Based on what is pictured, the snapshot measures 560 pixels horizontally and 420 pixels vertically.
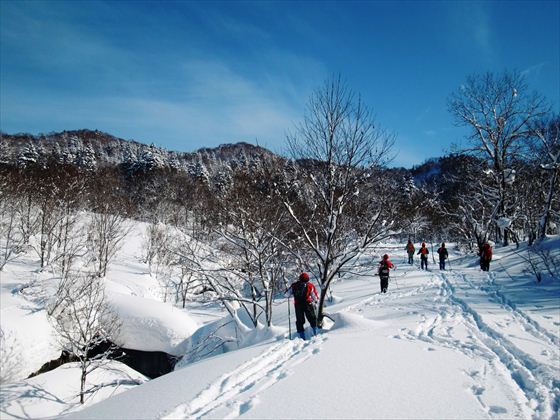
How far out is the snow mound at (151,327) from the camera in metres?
18.0

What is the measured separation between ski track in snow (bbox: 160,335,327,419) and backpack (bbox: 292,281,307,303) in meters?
1.42

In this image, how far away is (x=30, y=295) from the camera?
1867cm

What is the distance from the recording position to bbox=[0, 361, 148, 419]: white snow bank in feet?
38.2

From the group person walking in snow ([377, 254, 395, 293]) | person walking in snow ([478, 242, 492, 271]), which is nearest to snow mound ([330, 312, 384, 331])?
person walking in snow ([377, 254, 395, 293])

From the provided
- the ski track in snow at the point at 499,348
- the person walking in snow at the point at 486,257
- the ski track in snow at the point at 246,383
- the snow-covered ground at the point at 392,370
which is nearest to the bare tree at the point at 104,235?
the snow-covered ground at the point at 392,370

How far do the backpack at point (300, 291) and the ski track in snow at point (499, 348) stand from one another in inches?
93.5

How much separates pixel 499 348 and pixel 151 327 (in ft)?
57.1

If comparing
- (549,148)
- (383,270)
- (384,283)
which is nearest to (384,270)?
(383,270)

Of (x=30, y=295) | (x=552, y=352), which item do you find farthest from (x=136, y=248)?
(x=552, y=352)

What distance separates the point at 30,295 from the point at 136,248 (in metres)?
20.6

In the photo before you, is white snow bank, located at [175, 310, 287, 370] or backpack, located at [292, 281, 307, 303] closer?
backpack, located at [292, 281, 307, 303]

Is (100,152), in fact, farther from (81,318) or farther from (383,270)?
(383,270)

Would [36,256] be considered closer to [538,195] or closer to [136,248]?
[136,248]

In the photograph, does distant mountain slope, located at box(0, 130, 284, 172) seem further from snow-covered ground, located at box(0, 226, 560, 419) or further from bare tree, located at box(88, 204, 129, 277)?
snow-covered ground, located at box(0, 226, 560, 419)
